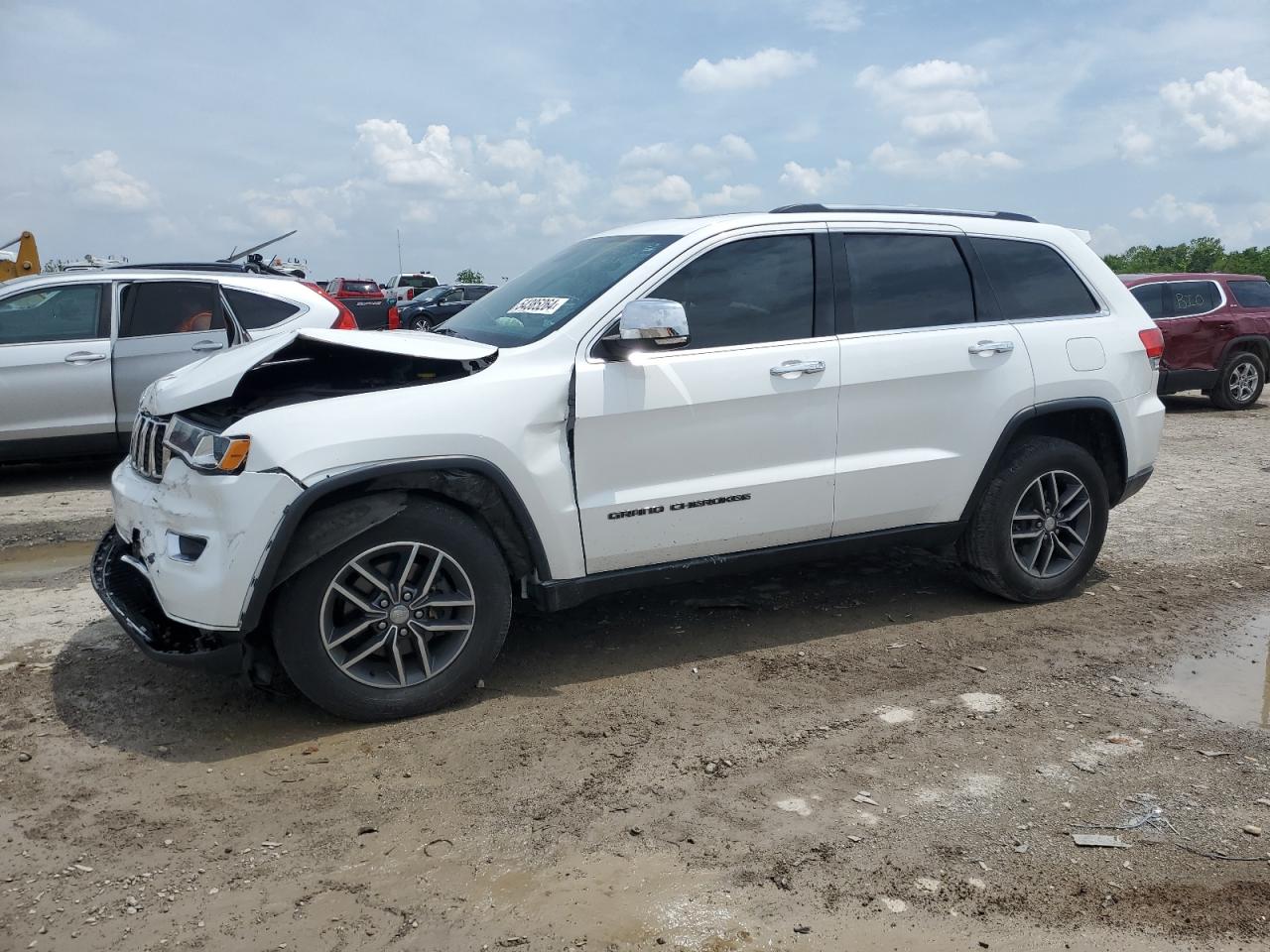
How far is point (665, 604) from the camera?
5.40 meters

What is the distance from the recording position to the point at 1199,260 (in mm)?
35656

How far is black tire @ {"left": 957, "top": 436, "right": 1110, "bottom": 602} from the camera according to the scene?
514 centimetres

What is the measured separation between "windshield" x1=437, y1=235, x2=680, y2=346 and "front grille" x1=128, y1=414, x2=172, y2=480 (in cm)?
134

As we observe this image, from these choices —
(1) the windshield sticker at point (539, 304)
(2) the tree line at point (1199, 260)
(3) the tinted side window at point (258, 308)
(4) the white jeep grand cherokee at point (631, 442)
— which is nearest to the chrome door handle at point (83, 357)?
(3) the tinted side window at point (258, 308)

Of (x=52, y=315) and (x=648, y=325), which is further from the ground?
(x=52, y=315)

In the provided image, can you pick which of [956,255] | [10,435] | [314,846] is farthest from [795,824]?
[10,435]

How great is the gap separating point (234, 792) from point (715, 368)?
2.41m

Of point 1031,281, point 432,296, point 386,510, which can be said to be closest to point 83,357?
point 386,510

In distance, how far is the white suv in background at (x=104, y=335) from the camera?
820 cm

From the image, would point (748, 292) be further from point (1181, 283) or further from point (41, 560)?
point (1181, 283)

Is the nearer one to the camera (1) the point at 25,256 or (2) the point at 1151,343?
(2) the point at 1151,343

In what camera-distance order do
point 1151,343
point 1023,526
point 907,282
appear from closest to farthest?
point 907,282 → point 1023,526 → point 1151,343

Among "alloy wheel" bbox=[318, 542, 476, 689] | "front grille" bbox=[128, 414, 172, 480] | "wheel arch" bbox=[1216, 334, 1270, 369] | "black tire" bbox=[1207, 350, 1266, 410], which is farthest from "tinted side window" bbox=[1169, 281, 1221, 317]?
"front grille" bbox=[128, 414, 172, 480]

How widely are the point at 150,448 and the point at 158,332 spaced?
5004 mm
